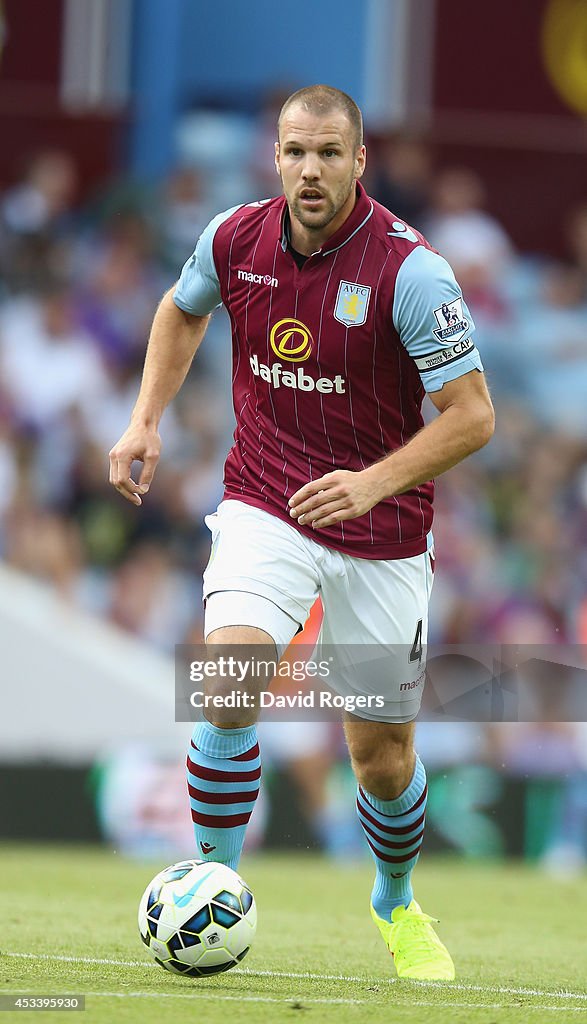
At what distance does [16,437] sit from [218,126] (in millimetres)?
4222

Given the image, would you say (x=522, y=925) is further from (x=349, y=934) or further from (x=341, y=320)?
(x=341, y=320)

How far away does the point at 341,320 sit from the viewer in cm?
523

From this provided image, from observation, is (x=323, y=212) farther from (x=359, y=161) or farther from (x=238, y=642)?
(x=238, y=642)

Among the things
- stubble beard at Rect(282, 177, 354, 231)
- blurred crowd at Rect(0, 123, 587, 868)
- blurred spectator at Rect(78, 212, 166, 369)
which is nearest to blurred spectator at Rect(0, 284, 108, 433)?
blurred crowd at Rect(0, 123, 587, 868)

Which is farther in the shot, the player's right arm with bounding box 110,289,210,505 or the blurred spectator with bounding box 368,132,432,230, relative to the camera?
the blurred spectator with bounding box 368,132,432,230

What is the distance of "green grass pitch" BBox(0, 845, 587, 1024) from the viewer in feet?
14.7

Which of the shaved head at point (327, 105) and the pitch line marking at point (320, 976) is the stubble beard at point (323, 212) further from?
the pitch line marking at point (320, 976)

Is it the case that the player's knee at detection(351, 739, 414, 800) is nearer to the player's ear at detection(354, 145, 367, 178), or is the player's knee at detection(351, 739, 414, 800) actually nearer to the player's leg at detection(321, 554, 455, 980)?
the player's leg at detection(321, 554, 455, 980)

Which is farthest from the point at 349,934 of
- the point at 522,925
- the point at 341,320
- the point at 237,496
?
the point at 341,320

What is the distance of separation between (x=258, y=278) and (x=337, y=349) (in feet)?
1.26

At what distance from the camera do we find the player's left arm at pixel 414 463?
16.1 ft

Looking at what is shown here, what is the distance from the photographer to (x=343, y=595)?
5387 millimetres

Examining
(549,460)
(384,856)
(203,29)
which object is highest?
(203,29)

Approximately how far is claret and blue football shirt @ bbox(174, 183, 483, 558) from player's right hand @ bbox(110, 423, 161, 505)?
13.0 inches
